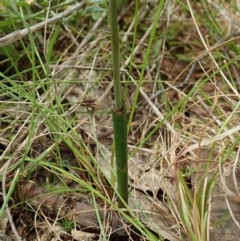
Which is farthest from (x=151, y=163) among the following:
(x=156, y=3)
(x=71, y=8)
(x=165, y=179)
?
(x=156, y=3)

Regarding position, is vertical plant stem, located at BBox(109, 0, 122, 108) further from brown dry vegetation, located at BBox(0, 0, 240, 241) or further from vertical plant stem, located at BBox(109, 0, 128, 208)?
brown dry vegetation, located at BBox(0, 0, 240, 241)

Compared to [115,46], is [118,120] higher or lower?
lower

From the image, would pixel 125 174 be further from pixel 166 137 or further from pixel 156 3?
pixel 156 3

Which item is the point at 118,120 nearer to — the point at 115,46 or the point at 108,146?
the point at 115,46

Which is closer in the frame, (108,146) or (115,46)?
(115,46)

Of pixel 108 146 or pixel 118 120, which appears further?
pixel 108 146

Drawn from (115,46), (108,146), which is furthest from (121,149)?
(108,146)

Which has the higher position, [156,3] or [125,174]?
[156,3]

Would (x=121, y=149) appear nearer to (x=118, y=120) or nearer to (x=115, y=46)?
(x=118, y=120)

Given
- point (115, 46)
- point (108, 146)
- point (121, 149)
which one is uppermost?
point (115, 46)
